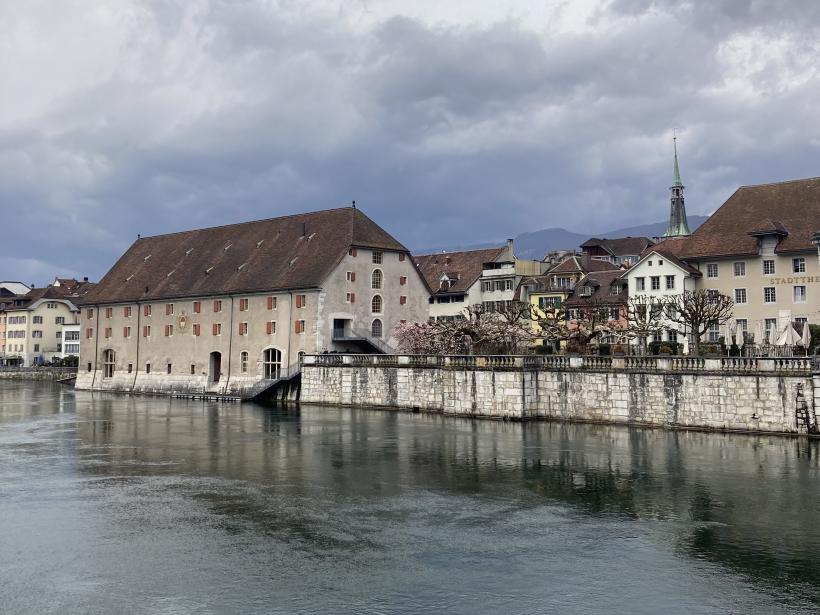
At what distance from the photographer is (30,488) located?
2845 cm

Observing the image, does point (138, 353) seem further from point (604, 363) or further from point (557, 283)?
point (604, 363)

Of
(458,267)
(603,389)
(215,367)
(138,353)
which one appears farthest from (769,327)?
(138,353)

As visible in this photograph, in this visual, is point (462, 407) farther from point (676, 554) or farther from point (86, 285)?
point (86, 285)

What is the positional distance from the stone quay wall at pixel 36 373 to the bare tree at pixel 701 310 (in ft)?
261

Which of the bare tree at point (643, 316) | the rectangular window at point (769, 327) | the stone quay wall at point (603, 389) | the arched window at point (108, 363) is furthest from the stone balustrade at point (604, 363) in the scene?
the arched window at point (108, 363)

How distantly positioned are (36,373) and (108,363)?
3267cm

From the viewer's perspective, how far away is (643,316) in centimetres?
5884

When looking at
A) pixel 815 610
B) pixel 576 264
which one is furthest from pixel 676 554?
pixel 576 264

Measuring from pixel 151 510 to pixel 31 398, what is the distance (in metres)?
56.6

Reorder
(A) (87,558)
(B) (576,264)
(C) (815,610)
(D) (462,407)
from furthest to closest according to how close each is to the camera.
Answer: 1. (B) (576,264)
2. (D) (462,407)
3. (A) (87,558)
4. (C) (815,610)

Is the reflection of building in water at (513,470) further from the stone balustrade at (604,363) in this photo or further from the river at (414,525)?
the stone balustrade at (604,363)

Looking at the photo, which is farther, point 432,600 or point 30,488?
point 30,488

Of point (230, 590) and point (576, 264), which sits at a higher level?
point (576, 264)

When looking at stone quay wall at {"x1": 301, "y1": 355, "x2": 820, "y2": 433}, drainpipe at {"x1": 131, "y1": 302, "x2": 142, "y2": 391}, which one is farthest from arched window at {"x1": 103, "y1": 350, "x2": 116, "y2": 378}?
stone quay wall at {"x1": 301, "y1": 355, "x2": 820, "y2": 433}
